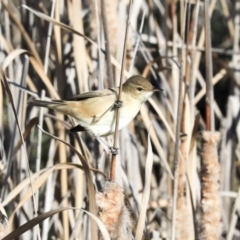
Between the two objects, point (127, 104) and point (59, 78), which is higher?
point (59, 78)

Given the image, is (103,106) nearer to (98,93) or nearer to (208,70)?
(98,93)

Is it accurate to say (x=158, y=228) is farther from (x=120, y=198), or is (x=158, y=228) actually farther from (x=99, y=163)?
(x=120, y=198)

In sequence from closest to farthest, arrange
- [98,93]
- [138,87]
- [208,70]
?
[208,70], [98,93], [138,87]

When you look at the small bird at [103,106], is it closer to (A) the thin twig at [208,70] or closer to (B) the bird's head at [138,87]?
(B) the bird's head at [138,87]

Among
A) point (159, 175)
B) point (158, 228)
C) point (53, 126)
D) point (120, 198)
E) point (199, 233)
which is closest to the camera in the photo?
point (120, 198)

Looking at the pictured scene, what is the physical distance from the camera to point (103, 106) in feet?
7.27

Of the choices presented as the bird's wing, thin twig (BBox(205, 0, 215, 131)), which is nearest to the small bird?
the bird's wing

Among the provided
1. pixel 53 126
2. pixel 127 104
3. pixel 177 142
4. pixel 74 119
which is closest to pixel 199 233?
pixel 177 142

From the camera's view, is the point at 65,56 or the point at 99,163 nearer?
the point at 99,163

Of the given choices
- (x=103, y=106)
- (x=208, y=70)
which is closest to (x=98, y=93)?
(x=103, y=106)

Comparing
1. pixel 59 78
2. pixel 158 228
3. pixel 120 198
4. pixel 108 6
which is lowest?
pixel 158 228

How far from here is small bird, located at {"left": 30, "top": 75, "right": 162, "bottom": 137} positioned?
85.2 inches

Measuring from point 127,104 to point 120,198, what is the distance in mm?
696

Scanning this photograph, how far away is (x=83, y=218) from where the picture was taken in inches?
95.7
